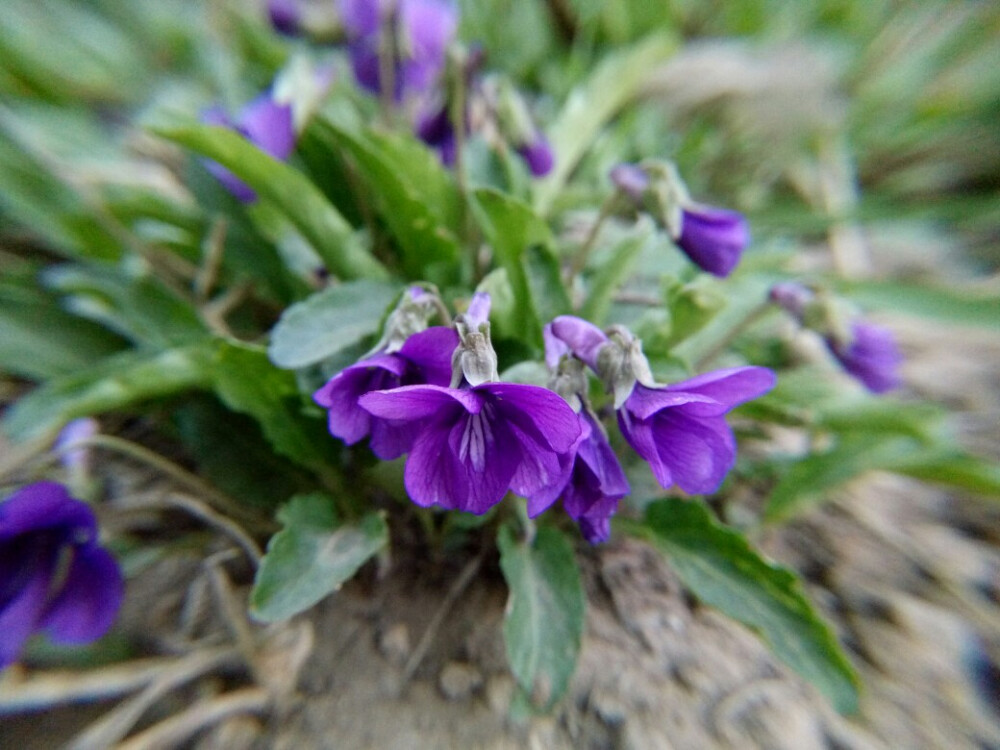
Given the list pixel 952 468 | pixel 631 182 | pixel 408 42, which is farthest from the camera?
pixel 408 42

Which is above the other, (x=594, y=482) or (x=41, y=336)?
(x=41, y=336)

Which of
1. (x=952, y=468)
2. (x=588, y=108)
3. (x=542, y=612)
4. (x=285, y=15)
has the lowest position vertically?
(x=952, y=468)

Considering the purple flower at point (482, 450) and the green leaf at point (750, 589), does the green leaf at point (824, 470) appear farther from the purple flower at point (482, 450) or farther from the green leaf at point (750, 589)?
the purple flower at point (482, 450)

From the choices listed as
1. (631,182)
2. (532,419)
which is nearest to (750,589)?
(532,419)

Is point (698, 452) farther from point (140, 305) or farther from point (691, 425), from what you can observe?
point (140, 305)

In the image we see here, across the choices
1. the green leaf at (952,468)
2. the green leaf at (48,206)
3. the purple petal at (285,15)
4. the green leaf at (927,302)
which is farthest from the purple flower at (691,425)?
the purple petal at (285,15)

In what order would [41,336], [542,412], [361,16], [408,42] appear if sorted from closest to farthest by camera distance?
[542,412]
[41,336]
[408,42]
[361,16]

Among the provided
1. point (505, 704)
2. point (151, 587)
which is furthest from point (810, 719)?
point (151, 587)

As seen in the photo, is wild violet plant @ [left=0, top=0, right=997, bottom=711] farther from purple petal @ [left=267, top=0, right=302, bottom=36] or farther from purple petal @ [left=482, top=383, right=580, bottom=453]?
purple petal @ [left=267, top=0, right=302, bottom=36]
